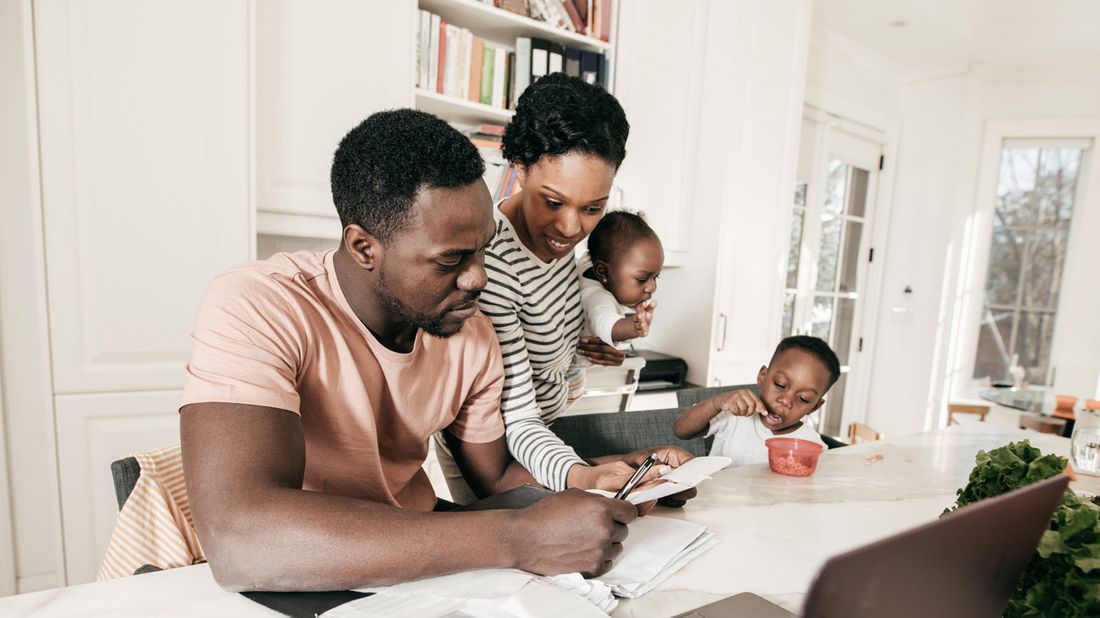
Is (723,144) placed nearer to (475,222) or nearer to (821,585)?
(475,222)

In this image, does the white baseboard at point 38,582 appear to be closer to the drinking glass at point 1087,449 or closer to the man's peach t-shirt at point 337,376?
the man's peach t-shirt at point 337,376

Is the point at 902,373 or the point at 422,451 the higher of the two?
the point at 422,451

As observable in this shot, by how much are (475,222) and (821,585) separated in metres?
0.71

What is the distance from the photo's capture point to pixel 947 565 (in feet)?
1.20

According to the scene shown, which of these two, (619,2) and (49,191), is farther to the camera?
(619,2)

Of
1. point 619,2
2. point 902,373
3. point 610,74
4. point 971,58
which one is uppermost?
point 971,58

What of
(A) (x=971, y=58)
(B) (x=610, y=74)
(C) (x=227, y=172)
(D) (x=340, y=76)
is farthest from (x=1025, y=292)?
(C) (x=227, y=172)

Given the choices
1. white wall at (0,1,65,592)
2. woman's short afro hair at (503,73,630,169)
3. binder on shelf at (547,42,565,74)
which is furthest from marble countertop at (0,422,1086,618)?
binder on shelf at (547,42,565,74)

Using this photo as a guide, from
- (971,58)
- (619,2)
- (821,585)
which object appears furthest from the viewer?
(971,58)

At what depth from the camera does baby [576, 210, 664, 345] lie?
4.74ft

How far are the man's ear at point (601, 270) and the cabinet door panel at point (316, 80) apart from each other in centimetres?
102

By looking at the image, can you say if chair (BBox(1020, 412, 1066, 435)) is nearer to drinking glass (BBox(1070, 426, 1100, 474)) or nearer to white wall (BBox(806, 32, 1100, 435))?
white wall (BBox(806, 32, 1100, 435))

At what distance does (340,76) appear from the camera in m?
2.00

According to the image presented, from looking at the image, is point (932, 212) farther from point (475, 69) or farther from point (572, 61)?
point (475, 69)
